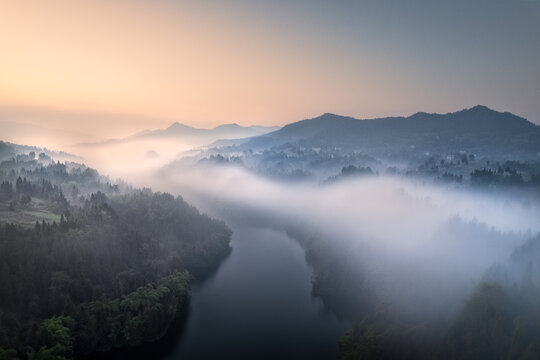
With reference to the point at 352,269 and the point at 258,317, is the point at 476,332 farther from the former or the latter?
the point at 352,269

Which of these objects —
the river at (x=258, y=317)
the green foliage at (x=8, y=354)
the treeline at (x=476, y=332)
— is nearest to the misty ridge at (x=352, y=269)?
the treeline at (x=476, y=332)

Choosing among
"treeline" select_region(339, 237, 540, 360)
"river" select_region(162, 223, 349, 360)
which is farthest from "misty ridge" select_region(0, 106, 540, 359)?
"river" select_region(162, 223, 349, 360)

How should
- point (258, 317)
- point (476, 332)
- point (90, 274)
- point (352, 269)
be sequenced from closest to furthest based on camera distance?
1. point (476, 332)
2. point (90, 274)
3. point (258, 317)
4. point (352, 269)

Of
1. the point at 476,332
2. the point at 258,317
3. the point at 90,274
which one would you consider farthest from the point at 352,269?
the point at 90,274

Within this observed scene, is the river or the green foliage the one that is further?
the river

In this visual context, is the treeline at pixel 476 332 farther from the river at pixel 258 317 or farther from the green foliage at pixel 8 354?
the green foliage at pixel 8 354

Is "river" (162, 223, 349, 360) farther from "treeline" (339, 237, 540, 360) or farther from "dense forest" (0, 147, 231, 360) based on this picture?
"treeline" (339, 237, 540, 360)

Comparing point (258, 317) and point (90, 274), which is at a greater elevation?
point (90, 274)

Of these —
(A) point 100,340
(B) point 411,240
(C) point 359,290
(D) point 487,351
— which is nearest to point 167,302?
(A) point 100,340
